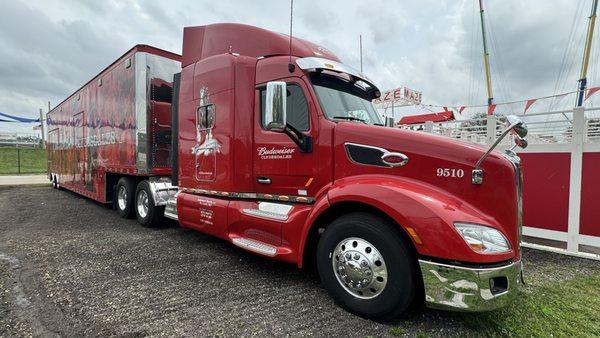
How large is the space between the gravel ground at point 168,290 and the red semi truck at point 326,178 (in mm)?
330

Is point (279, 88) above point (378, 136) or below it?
above

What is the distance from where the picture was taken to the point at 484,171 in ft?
9.34

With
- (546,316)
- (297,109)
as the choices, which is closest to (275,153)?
(297,109)

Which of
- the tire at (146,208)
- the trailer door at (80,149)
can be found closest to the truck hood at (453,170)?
the tire at (146,208)

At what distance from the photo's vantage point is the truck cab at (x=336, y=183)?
2.73 meters

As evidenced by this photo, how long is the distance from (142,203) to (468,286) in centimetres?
646

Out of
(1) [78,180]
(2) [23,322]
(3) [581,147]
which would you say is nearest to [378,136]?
(2) [23,322]

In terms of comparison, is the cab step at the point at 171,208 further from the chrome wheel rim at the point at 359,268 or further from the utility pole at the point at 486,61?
the utility pole at the point at 486,61

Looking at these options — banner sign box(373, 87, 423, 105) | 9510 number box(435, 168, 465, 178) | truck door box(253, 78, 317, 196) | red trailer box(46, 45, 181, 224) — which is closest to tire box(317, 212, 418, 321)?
9510 number box(435, 168, 465, 178)

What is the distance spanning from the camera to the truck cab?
8.95ft

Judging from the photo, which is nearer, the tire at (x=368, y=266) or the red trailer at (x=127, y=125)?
the tire at (x=368, y=266)

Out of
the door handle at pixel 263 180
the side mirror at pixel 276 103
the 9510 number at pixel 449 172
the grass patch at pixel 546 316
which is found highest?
the side mirror at pixel 276 103

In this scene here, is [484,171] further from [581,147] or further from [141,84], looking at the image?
[141,84]

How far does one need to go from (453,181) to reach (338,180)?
1.09 meters
